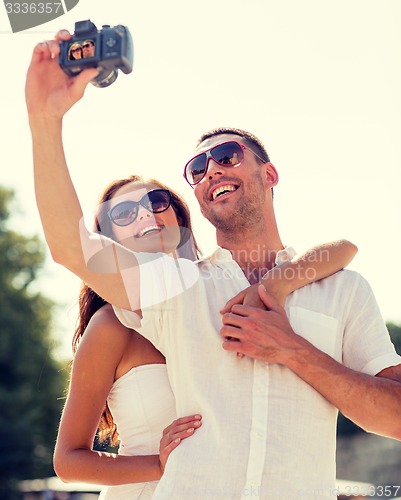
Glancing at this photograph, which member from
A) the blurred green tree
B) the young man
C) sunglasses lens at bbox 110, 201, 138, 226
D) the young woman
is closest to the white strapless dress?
the young man

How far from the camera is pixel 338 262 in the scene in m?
3.36

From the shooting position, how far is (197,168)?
3727 millimetres

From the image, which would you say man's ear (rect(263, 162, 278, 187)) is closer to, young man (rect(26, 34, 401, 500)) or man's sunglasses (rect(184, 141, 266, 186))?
man's sunglasses (rect(184, 141, 266, 186))

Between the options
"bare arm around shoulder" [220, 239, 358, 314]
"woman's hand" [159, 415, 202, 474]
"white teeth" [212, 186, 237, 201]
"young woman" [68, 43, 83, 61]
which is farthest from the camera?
"white teeth" [212, 186, 237, 201]

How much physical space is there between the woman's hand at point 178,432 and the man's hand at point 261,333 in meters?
0.31

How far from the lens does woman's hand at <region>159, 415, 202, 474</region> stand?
2766 millimetres

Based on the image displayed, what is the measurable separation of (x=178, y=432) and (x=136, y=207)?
152cm

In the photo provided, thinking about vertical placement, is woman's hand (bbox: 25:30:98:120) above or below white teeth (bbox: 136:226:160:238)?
above

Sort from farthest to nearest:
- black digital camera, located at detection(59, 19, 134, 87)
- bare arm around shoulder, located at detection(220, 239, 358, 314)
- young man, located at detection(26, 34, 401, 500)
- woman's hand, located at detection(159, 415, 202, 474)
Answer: bare arm around shoulder, located at detection(220, 239, 358, 314) → woman's hand, located at detection(159, 415, 202, 474) → young man, located at detection(26, 34, 401, 500) → black digital camera, located at detection(59, 19, 134, 87)

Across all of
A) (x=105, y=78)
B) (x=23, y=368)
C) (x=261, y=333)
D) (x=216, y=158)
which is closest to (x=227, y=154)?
(x=216, y=158)

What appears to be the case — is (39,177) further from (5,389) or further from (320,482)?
(5,389)

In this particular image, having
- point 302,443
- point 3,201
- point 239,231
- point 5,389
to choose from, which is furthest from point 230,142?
point 3,201

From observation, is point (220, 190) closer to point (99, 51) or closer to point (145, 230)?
point (145, 230)

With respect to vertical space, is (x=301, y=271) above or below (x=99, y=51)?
below
